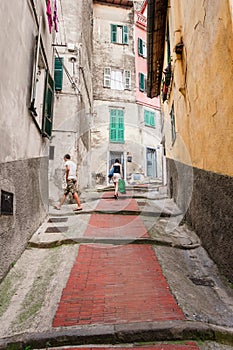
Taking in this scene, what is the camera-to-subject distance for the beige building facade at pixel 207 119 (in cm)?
336

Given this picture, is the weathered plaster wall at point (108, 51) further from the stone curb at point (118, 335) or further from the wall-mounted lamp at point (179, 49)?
the stone curb at point (118, 335)

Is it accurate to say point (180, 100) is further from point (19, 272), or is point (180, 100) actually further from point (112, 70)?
point (112, 70)

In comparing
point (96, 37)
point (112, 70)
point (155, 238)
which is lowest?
point (155, 238)

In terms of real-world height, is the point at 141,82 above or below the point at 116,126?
above

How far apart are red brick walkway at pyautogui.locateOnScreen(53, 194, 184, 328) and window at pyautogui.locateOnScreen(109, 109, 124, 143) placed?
45.4ft

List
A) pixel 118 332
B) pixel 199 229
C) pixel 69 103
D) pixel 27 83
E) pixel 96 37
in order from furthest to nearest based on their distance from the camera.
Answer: pixel 96 37
pixel 69 103
pixel 199 229
pixel 27 83
pixel 118 332

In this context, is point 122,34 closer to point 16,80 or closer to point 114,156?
point 114,156

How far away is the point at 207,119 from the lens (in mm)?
4234

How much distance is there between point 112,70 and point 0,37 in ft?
54.6

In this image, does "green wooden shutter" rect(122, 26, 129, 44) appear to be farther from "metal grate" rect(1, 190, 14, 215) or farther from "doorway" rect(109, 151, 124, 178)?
"metal grate" rect(1, 190, 14, 215)

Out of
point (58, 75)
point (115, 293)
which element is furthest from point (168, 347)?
point (58, 75)

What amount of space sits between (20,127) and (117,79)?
627 inches

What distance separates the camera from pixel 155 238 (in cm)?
481

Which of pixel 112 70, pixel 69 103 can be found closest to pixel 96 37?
pixel 112 70
